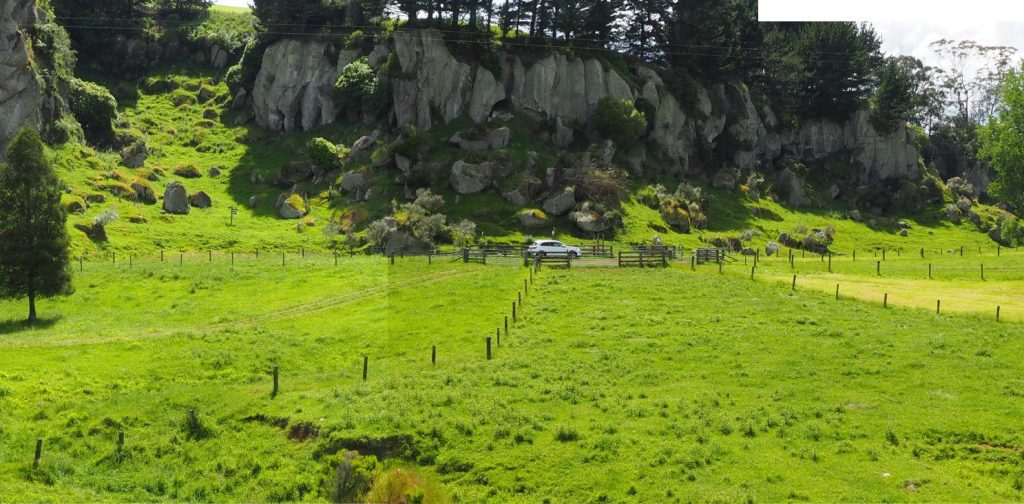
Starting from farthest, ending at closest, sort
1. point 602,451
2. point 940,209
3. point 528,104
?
point 940,209 → point 528,104 → point 602,451

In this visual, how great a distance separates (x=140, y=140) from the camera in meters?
98.4

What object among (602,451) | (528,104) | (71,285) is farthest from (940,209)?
(71,285)

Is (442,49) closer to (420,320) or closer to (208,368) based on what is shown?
(420,320)

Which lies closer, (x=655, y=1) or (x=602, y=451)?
(x=602, y=451)

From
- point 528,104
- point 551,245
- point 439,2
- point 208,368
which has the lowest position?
point 208,368

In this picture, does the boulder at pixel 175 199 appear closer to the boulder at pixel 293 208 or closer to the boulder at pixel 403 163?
the boulder at pixel 293 208

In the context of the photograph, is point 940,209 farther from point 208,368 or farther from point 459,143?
point 208,368

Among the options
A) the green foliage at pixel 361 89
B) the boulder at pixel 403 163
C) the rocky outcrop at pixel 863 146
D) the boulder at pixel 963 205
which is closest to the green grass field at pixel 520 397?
the boulder at pixel 403 163

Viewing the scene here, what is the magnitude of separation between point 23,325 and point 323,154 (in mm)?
47243

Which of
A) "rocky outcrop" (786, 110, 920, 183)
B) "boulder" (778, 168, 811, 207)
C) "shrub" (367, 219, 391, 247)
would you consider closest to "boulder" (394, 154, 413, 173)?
"shrub" (367, 219, 391, 247)

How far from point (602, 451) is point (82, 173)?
77653 millimetres

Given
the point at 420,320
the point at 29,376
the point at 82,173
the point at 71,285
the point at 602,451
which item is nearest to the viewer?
the point at 602,451

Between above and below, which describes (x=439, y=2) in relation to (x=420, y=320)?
above

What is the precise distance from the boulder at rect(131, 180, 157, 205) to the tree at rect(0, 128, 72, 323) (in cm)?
3195
